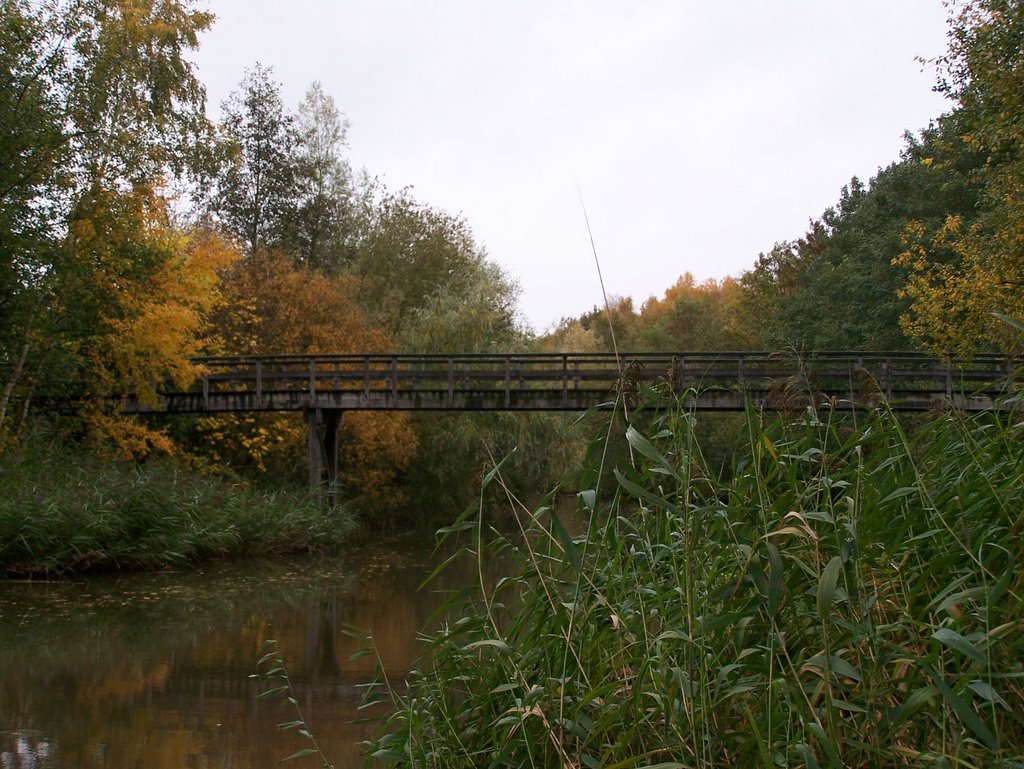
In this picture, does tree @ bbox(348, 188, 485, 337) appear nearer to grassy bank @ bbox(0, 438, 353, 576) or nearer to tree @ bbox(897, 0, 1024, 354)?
grassy bank @ bbox(0, 438, 353, 576)

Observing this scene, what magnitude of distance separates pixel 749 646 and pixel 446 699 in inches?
47.9

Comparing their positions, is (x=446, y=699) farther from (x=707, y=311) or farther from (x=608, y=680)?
(x=707, y=311)

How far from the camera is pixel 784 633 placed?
2.74 meters

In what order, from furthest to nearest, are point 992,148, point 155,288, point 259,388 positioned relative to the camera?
point 259,388 < point 155,288 < point 992,148

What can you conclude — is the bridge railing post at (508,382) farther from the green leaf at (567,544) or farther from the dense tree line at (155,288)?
the green leaf at (567,544)

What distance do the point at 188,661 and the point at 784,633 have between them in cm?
651

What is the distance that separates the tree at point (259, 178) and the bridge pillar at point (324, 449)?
13702 mm

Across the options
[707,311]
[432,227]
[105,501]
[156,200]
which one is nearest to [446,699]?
[105,501]

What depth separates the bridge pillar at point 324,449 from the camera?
20703 mm

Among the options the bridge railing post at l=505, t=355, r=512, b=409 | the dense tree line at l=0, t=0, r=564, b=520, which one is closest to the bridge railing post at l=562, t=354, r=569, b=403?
the bridge railing post at l=505, t=355, r=512, b=409

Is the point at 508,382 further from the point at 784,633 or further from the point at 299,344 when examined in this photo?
the point at 784,633

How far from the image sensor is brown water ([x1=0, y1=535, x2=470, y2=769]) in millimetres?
5520

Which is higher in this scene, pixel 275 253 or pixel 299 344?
pixel 275 253

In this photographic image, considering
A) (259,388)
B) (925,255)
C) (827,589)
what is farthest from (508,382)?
(827,589)
